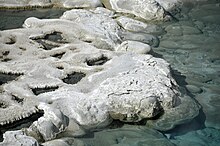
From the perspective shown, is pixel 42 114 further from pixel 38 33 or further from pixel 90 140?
pixel 38 33

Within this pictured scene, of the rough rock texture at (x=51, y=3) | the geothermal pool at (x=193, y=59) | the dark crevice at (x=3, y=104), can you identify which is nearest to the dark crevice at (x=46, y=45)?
the geothermal pool at (x=193, y=59)

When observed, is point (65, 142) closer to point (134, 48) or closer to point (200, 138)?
point (200, 138)

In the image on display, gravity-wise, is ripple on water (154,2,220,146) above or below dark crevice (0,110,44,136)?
below

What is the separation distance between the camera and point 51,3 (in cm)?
1031

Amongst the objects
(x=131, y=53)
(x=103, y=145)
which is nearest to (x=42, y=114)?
(x=103, y=145)

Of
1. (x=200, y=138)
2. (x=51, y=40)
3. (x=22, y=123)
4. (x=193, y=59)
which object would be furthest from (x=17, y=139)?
(x=193, y=59)

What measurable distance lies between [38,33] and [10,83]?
6.93ft

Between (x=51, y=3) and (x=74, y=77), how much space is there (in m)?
4.26

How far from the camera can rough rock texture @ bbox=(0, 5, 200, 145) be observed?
557cm

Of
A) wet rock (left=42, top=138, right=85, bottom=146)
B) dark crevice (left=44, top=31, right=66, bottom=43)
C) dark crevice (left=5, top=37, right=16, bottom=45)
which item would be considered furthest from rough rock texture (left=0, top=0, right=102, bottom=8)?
wet rock (left=42, top=138, right=85, bottom=146)

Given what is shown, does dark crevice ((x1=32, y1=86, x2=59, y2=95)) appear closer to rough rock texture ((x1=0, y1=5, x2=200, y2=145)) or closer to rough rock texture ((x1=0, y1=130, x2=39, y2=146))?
rough rock texture ((x1=0, y1=5, x2=200, y2=145))

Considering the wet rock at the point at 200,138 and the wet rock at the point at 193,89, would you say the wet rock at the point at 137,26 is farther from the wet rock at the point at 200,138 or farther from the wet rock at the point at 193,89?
the wet rock at the point at 200,138

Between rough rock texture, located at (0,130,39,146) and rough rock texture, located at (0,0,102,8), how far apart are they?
5667mm

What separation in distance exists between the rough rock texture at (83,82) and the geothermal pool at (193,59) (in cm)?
21
